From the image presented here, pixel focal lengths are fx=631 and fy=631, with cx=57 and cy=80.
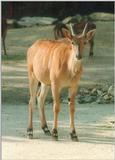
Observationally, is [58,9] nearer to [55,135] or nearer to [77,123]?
[77,123]

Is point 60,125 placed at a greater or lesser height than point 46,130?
lesser

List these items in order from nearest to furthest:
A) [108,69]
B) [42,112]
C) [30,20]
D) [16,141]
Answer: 1. [16,141]
2. [42,112]
3. [108,69]
4. [30,20]

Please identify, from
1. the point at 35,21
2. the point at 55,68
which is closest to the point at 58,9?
the point at 35,21

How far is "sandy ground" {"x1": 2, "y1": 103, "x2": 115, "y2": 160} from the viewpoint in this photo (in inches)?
288

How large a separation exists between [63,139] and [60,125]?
106 centimetres

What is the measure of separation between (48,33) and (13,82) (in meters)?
9.70

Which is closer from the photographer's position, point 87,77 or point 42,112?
point 42,112

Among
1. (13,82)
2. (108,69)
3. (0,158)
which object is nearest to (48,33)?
(108,69)

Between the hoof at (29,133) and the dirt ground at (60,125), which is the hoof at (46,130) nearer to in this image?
the dirt ground at (60,125)

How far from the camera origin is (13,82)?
14117 mm

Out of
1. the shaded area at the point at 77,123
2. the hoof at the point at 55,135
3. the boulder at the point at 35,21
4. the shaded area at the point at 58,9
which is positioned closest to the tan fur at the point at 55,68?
the hoof at the point at 55,135

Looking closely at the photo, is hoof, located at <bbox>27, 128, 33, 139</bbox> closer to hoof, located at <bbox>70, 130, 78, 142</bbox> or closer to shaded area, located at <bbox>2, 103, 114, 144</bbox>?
shaded area, located at <bbox>2, 103, 114, 144</bbox>

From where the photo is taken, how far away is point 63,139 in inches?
326

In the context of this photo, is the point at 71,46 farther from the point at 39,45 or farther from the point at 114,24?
the point at 114,24
